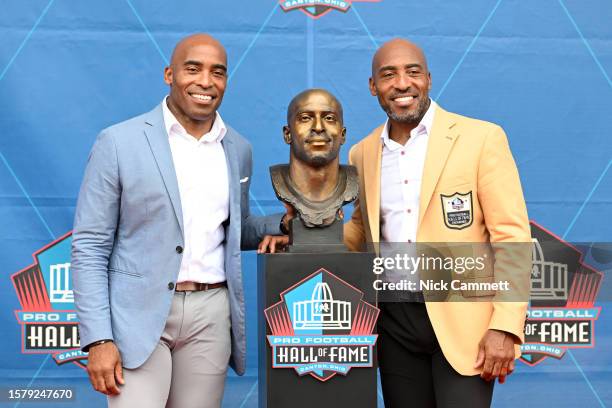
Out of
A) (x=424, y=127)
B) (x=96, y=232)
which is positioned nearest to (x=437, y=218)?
(x=424, y=127)

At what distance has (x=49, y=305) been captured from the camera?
3.83m

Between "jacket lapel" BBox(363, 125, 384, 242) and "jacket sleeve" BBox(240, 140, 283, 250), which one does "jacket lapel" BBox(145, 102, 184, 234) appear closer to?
"jacket sleeve" BBox(240, 140, 283, 250)

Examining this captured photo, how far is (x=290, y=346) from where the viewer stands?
2605 mm

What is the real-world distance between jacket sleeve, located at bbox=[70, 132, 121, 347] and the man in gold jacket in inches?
36.9

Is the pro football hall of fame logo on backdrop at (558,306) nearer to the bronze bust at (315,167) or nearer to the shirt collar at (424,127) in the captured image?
the shirt collar at (424,127)

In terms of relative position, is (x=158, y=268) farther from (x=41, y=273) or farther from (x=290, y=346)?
(x=41, y=273)

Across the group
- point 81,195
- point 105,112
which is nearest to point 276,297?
point 81,195

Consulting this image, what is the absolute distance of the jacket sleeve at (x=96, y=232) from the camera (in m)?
2.55

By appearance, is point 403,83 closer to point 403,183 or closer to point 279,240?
point 403,183

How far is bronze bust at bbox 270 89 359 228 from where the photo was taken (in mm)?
2750

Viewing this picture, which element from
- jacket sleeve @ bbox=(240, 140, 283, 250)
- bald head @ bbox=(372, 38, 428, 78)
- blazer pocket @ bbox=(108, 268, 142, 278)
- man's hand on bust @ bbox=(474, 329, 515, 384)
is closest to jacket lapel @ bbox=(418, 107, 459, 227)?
bald head @ bbox=(372, 38, 428, 78)

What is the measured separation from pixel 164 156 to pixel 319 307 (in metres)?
0.76

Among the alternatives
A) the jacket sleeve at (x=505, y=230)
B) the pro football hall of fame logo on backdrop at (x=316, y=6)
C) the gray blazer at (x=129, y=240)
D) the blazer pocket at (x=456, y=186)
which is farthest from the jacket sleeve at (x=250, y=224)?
the pro football hall of fame logo on backdrop at (x=316, y=6)

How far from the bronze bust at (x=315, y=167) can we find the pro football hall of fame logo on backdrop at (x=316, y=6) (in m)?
1.22
